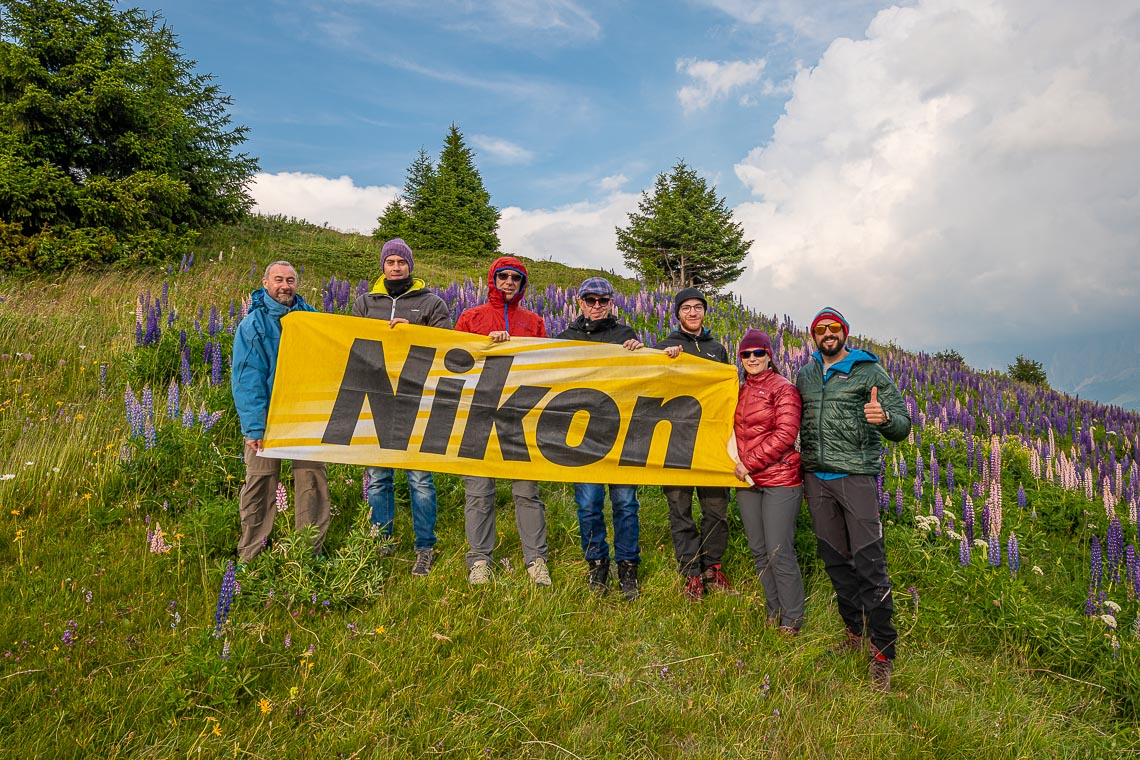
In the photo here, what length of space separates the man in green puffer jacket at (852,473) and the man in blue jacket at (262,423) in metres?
4.26

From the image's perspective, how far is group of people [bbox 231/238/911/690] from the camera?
13.9ft

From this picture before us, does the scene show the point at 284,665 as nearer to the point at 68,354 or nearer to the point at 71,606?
the point at 71,606

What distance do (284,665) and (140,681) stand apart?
77cm

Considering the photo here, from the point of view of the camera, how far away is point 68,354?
8398 millimetres

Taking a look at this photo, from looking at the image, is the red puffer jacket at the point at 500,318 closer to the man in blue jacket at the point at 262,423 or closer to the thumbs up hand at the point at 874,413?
the man in blue jacket at the point at 262,423

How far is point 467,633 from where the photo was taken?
3873 millimetres

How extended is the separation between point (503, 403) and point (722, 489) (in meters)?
2.36

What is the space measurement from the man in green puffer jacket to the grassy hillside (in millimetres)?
308

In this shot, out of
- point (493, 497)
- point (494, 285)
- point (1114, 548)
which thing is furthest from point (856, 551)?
point (494, 285)

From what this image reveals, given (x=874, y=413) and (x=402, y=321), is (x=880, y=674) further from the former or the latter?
(x=402, y=321)

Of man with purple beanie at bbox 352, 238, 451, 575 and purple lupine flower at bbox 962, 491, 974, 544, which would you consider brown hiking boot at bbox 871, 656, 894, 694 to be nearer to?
purple lupine flower at bbox 962, 491, 974, 544

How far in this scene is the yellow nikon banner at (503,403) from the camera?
5.14m

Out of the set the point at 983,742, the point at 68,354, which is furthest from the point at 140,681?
the point at 68,354

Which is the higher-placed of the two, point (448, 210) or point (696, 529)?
point (448, 210)
